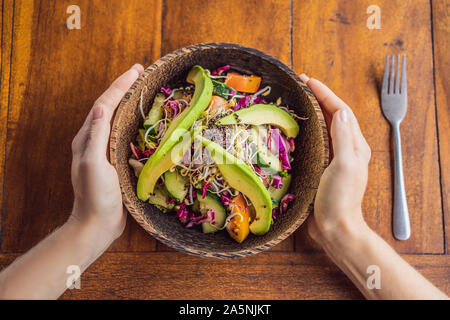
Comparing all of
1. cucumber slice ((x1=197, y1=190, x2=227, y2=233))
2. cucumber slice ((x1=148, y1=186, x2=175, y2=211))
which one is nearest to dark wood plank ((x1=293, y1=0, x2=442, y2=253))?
cucumber slice ((x1=197, y1=190, x2=227, y2=233))

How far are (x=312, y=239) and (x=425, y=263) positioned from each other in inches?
18.1

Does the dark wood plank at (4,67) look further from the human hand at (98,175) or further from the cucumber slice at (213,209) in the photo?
the cucumber slice at (213,209)

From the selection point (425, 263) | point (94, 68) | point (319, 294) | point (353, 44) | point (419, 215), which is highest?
point (353, 44)

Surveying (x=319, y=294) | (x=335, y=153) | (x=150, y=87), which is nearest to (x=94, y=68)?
(x=150, y=87)

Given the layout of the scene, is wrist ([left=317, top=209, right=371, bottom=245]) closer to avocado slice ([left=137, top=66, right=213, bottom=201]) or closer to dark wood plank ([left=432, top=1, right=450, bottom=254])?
dark wood plank ([left=432, top=1, right=450, bottom=254])

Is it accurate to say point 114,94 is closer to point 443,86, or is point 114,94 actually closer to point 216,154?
point 216,154

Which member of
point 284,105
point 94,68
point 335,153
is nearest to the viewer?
point 335,153

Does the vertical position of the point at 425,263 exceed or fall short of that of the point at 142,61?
it falls short

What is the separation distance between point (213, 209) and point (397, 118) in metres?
0.86

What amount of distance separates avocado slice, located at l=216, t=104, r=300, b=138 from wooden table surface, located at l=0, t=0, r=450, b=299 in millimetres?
346

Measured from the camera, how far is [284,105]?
1.27 metres

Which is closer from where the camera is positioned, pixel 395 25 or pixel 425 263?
pixel 425 263

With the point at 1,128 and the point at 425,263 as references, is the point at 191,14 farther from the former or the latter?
the point at 425,263

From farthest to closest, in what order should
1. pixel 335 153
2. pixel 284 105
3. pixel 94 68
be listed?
pixel 94 68, pixel 284 105, pixel 335 153
